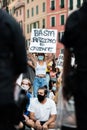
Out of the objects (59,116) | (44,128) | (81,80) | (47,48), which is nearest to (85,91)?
(81,80)

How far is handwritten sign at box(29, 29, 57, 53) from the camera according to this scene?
17859 millimetres

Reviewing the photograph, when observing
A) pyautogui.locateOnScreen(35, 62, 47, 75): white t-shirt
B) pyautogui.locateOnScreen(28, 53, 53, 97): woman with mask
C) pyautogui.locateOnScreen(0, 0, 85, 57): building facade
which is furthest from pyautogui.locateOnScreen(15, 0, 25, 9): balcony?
pyautogui.locateOnScreen(35, 62, 47, 75): white t-shirt

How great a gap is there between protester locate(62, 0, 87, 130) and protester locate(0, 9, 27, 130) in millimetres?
383

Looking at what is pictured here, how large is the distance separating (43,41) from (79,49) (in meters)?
13.2

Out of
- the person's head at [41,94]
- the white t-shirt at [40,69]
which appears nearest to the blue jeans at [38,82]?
the white t-shirt at [40,69]

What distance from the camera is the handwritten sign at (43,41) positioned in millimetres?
17859

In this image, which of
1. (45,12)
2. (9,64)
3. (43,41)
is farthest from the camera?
(45,12)

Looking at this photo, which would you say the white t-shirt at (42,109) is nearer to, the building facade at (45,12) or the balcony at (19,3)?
the building facade at (45,12)

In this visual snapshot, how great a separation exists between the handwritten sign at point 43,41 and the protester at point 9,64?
1263 centimetres

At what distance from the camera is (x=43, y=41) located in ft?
59.8

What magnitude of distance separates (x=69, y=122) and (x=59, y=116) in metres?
0.13

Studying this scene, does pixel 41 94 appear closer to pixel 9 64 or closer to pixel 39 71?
pixel 39 71

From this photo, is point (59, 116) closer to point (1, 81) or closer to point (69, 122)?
point (69, 122)

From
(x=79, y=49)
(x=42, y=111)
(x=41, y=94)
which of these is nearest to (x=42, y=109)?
(x=42, y=111)
